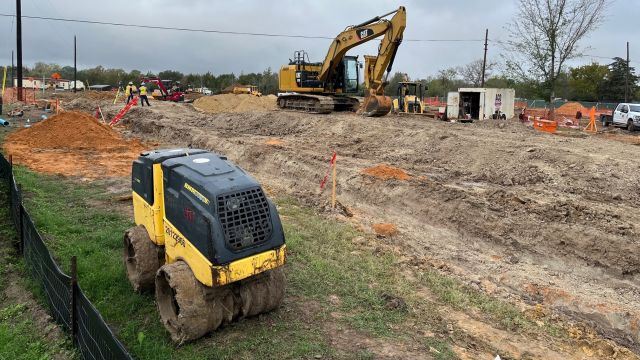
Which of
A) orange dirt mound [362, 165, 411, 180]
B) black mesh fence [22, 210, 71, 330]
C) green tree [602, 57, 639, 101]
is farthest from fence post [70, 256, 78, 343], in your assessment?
green tree [602, 57, 639, 101]

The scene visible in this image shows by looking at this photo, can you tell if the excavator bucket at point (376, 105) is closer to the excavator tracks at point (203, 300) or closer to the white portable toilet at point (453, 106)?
the white portable toilet at point (453, 106)

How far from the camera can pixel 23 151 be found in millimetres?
16203

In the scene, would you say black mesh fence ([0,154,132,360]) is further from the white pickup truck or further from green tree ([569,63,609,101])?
green tree ([569,63,609,101])

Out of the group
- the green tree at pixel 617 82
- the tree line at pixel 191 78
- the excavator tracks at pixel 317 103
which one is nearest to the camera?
the excavator tracks at pixel 317 103

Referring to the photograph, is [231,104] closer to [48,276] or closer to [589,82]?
[48,276]

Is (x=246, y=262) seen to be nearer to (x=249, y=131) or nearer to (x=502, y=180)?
(x=502, y=180)

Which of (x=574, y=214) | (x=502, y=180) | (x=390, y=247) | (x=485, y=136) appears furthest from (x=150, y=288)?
(x=485, y=136)

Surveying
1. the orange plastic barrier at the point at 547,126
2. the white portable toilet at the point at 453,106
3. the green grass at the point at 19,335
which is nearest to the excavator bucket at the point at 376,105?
the orange plastic barrier at the point at 547,126

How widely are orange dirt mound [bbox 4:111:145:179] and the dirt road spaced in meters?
3.18

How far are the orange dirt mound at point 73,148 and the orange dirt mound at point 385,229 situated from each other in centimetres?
772

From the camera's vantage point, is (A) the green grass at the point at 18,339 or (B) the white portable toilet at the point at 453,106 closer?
(A) the green grass at the point at 18,339

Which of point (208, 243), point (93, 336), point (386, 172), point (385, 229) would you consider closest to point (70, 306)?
point (93, 336)

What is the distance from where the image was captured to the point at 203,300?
175 inches

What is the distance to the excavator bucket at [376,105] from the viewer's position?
69.0 feet
